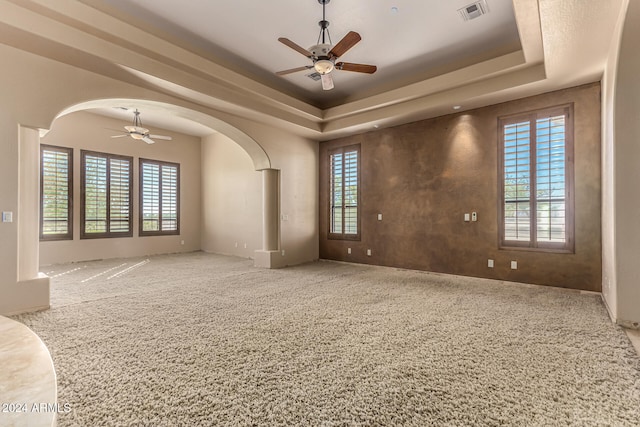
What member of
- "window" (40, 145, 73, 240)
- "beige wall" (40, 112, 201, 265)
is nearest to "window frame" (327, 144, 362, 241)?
"beige wall" (40, 112, 201, 265)

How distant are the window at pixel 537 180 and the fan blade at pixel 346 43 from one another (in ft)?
11.2

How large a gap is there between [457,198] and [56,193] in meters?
8.95

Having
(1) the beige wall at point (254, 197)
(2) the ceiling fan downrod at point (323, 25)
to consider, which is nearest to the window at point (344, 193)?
(1) the beige wall at point (254, 197)

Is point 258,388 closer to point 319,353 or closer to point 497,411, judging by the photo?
point 319,353

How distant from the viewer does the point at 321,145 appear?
8086 mm

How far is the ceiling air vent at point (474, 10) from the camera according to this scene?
3768 mm

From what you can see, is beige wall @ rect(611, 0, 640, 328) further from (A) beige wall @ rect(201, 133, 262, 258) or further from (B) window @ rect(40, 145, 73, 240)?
(B) window @ rect(40, 145, 73, 240)

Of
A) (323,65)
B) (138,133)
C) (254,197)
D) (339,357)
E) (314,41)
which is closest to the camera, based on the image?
(339,357)

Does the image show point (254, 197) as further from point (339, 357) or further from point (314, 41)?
point (339, 357)

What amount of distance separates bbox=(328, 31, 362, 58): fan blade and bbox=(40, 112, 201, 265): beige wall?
19.7ft

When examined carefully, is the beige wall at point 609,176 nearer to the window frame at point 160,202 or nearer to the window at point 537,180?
the window at point 537,180

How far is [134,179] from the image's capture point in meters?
8.69

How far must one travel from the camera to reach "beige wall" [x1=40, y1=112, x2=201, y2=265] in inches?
290

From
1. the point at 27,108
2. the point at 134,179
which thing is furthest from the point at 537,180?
the point at 134,179
